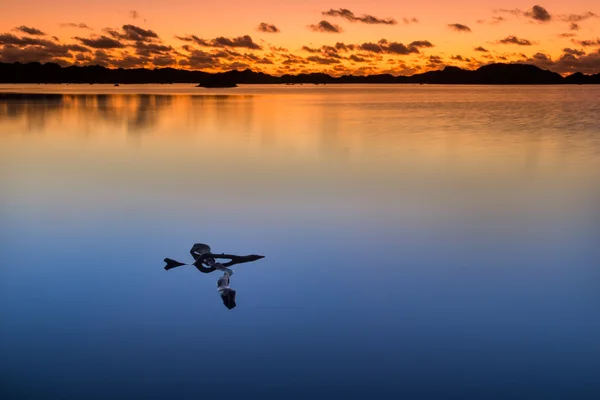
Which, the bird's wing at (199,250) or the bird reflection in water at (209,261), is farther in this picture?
the bird's wing at (199,250)

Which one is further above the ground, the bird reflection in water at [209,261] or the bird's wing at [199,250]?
the bird's wing at [199,250]

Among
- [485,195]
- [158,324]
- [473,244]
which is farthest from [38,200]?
[485,195]

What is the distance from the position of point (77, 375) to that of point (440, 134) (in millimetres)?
32217

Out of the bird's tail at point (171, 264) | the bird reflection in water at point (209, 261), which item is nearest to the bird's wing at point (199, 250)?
the bird reflection in water at point (209, 261)

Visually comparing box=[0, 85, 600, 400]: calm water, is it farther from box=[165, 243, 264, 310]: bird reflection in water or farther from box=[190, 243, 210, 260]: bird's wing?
box=[190, 243, 210, 260]: bird's wing

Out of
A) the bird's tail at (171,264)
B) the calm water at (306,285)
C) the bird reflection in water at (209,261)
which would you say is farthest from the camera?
the bird's tail at (171,264)

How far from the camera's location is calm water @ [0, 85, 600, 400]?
6.41 metres

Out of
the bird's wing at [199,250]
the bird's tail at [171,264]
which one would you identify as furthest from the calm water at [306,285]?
the bird's wing at [199,250]

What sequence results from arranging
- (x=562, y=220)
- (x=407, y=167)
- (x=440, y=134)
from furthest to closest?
(x=440, y=134)
(x=407, y=167)
(x=562, y=220)

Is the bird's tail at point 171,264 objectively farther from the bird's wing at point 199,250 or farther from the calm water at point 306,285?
the bird's wing at point 199,250

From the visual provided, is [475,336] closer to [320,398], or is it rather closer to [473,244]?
[320,398]

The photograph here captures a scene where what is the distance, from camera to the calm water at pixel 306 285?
6.41m

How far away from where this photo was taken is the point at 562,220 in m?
13.4

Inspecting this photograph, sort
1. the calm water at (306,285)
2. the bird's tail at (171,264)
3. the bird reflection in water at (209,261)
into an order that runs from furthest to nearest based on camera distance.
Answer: the bird's tail at (171,264) < the bird reflection in water at (209,261) < the calm water at (306,285)
